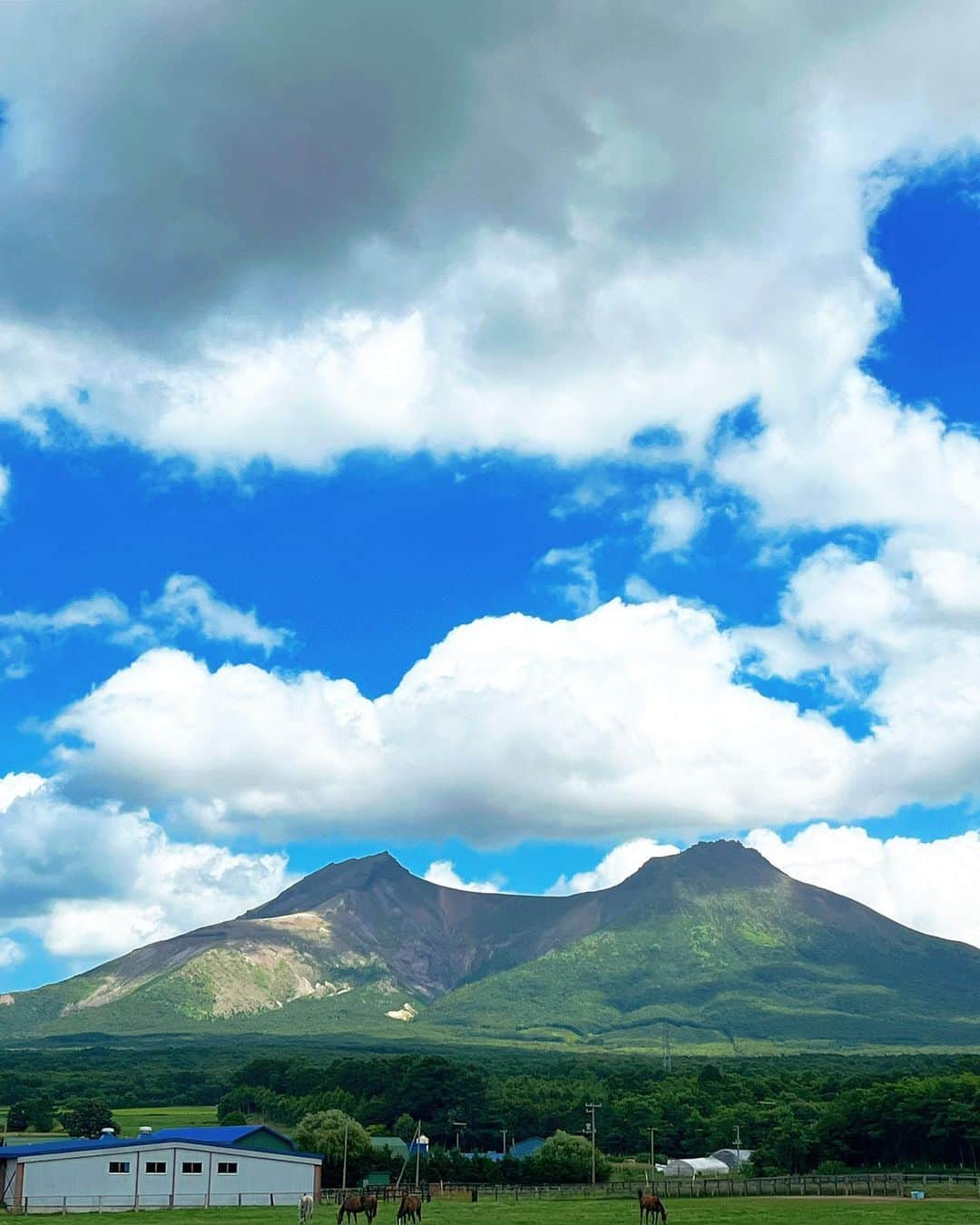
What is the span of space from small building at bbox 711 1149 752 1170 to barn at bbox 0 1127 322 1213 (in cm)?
6349

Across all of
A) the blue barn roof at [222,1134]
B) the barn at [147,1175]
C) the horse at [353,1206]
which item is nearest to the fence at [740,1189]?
the barn at [147,1175]

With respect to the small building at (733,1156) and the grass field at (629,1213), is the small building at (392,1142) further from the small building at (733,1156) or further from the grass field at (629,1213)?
the grass field at (629,1213)

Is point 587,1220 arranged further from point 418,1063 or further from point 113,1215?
point 418,1063

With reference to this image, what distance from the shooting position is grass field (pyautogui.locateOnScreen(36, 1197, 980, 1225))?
208ft

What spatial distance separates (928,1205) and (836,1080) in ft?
346

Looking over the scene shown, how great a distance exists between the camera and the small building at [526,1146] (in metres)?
154

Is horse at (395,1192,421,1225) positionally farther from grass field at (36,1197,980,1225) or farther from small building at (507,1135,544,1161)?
small building at (507,1135,544,1161)

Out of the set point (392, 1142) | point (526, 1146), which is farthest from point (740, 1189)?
point (526, 1146)

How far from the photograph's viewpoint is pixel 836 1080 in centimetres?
17488

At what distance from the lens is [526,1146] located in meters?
158

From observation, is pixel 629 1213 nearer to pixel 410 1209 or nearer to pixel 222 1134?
pixel 410 1209

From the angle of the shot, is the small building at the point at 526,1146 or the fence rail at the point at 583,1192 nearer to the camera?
the fence rail at the point at 583,1192

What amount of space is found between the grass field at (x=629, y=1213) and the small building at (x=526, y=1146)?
239ft

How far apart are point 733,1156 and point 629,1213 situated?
78.3 meters
